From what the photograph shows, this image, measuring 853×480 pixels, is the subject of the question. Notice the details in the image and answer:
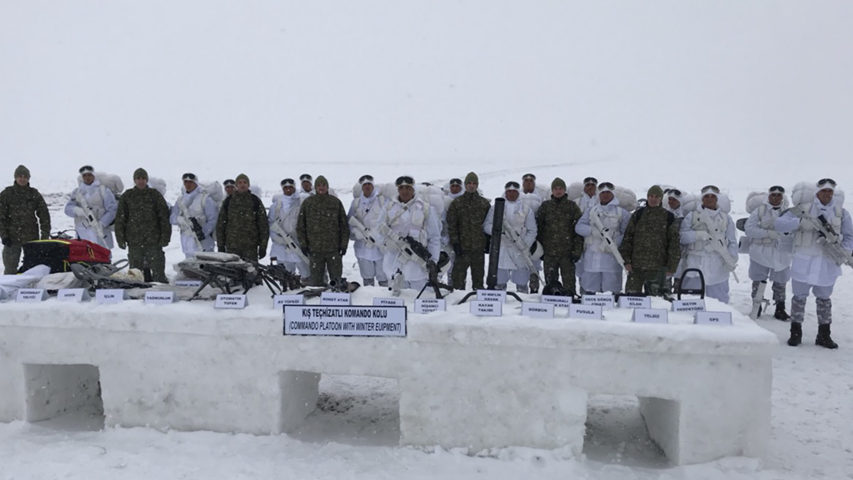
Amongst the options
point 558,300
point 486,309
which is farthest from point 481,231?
point 486,309

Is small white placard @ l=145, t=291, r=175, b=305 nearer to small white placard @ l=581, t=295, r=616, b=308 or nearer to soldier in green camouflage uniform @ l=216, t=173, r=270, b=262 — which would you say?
small white placard @ l=581, t=295, r=616, b=308

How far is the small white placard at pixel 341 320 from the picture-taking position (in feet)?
13.2

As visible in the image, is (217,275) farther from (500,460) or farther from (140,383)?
(500,460)

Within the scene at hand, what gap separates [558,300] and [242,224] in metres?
4.77

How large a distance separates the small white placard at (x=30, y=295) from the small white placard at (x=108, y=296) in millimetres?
447

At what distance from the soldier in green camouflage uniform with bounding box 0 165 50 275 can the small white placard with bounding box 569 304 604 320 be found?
25.4 ft

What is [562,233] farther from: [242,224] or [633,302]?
[242,224]

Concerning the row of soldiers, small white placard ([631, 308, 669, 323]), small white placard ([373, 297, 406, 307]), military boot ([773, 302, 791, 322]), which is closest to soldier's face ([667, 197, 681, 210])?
the row of soldiers

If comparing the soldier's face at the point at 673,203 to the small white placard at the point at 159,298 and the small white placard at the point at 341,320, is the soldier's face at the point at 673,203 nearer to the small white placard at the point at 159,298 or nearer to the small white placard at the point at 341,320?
the small white placard at the point at 341,320

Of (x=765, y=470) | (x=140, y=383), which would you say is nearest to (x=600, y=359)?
(x=765, y=470)

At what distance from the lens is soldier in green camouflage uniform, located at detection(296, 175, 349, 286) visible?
25.1ft

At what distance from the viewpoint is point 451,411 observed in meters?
4.02

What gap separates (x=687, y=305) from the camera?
4.21m

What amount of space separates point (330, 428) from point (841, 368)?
16.8ft
